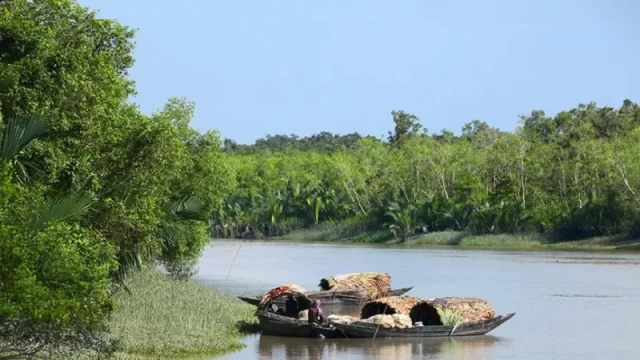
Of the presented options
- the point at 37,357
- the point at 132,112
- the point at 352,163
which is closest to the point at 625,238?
the point at 352,163

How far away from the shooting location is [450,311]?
1047 inches

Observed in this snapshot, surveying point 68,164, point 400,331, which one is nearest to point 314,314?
point 400,331

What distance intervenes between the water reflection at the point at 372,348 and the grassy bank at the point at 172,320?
939mm

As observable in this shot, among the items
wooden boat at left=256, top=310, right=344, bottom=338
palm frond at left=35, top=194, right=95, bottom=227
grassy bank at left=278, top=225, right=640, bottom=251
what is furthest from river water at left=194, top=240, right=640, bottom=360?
palm frond at left=35, top=194, right=95, bottom=227

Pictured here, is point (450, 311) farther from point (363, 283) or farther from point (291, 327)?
point (363, 283)

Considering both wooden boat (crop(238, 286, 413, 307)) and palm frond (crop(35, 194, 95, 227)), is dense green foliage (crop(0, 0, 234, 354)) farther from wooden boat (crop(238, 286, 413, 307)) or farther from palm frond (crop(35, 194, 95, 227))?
wooden boat (crop(238, 286, 413, 307))

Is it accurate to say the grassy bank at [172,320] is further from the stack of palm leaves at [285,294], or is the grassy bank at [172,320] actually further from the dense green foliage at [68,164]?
the dense green foliage at [68,164]

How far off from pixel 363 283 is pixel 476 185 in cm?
4758

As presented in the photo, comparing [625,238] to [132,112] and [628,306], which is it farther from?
[132,112]

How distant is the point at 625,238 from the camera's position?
2704 inches

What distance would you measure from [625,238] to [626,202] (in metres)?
2.58

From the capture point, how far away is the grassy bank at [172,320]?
21552 millimetres

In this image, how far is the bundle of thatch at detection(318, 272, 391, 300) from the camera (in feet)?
106

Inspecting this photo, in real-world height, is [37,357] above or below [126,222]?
below
